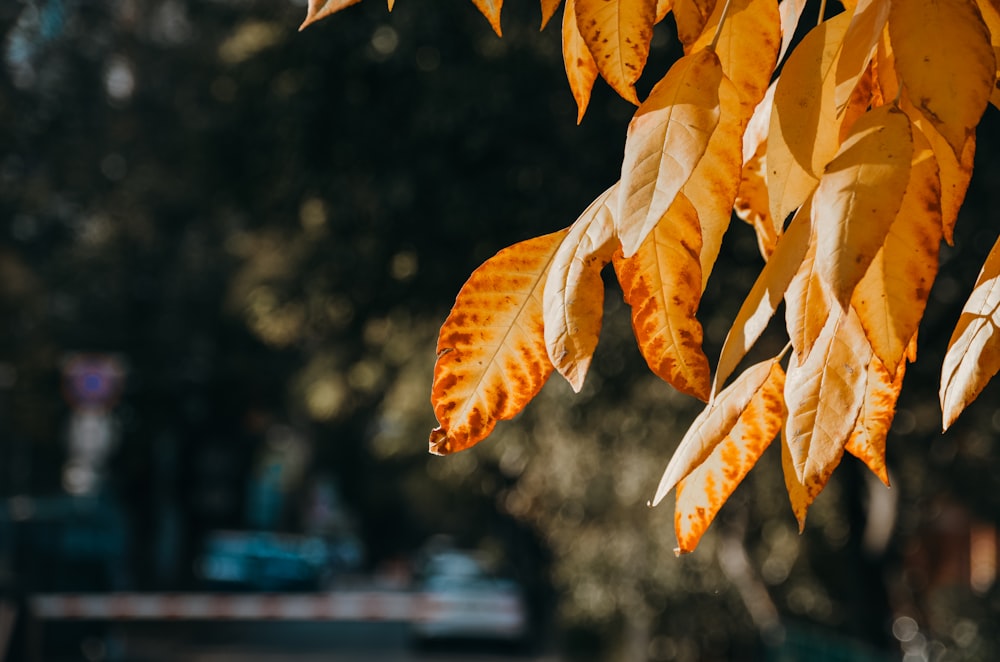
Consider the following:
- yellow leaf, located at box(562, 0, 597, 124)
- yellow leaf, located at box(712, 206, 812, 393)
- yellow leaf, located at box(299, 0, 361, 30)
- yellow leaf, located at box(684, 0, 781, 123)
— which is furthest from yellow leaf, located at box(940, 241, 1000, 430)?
yellow leaf, located at box(299, 0, 361, 30)

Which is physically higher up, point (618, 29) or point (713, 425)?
point (618, 29)

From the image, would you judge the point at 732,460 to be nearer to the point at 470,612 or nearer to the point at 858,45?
the point at 858,45

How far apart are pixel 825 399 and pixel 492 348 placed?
309mm

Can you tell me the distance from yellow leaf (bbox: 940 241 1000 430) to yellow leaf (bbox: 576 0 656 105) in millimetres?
371

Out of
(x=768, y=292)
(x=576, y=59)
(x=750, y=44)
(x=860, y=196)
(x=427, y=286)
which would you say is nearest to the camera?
(x=860, y=196)

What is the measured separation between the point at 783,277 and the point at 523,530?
67.0 ft

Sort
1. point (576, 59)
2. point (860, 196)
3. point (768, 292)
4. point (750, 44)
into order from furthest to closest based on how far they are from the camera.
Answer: point (576, 59) < point (750, 44) < point (768, 292) < point (860, 196)

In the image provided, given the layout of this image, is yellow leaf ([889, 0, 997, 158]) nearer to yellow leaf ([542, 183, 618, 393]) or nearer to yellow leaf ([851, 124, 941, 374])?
yellow leaf ([851, 124, 941, 374])

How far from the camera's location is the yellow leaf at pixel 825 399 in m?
1.19

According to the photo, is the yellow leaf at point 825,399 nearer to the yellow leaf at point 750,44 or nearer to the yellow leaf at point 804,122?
the yellow leaf at point 804,122

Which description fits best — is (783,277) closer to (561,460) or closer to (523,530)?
(561,460)

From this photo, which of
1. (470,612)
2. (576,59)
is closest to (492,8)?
(576,59)

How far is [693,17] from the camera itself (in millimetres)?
1308

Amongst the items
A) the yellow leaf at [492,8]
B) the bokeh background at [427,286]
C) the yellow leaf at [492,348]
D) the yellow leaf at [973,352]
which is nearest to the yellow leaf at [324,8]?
the yellow leaf at [492,8]
